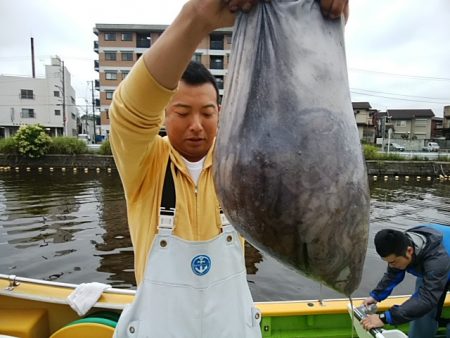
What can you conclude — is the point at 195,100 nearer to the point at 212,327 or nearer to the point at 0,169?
the point at 212,327

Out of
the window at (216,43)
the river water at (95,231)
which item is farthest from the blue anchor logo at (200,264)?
the window at (216,43)

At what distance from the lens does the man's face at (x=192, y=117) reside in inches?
70.2

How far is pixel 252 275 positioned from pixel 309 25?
30.7 feet

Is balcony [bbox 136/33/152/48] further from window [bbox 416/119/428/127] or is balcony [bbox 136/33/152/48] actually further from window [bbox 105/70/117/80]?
window [bbox 416/119/428/127]

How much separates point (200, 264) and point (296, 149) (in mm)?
1129

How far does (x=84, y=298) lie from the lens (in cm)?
421

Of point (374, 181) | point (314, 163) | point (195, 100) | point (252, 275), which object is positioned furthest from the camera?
point (374, 181)

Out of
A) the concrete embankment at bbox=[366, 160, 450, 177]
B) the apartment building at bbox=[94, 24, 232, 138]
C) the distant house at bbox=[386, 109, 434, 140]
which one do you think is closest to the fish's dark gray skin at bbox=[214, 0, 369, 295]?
the concrete embankment at bbox=[366, 160, 450, 177]

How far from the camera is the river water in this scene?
31.1 feet

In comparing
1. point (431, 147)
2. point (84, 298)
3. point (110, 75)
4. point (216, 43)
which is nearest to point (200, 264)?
point (84, 298)

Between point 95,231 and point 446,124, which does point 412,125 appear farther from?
point 95,231

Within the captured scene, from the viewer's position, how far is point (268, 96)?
40.7 inches

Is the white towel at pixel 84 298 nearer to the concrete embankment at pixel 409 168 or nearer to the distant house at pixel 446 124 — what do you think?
the concrete embankment at pixel 409 168

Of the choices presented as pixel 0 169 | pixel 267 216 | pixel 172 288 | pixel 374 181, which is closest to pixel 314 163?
pixel 267 216
